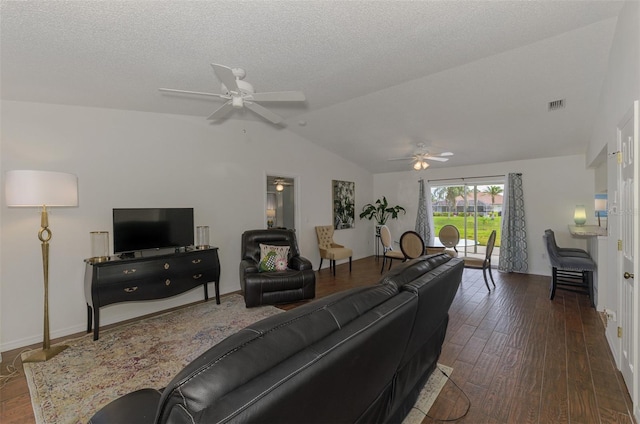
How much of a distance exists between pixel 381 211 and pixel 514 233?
3054 millimetres

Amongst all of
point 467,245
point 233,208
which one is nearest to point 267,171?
point 233,208

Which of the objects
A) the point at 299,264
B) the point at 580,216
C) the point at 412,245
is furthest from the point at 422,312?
the point at 580,216

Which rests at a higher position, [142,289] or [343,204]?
[343,204]

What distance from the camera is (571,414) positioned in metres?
1.83

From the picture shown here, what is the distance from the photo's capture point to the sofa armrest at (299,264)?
416 cm

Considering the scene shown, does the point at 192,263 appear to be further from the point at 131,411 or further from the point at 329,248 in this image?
the point at 329,248

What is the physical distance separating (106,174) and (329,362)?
375 cm

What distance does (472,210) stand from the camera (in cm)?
647

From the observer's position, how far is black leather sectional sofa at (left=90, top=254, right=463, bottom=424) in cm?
68

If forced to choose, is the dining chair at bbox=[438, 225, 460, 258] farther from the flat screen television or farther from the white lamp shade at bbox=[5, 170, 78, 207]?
the white lamp shade at bbox=[5, 170, 78, 207]

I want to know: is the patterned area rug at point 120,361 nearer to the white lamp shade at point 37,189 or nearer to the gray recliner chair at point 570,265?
the white lamp shade at point 37,189

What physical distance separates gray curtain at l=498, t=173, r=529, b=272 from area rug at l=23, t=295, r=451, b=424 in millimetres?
4512

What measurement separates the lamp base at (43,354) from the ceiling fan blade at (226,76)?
9.79 feet

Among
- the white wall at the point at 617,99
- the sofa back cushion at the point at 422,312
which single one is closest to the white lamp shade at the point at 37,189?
the sofa back cushion at the point at 422,312
